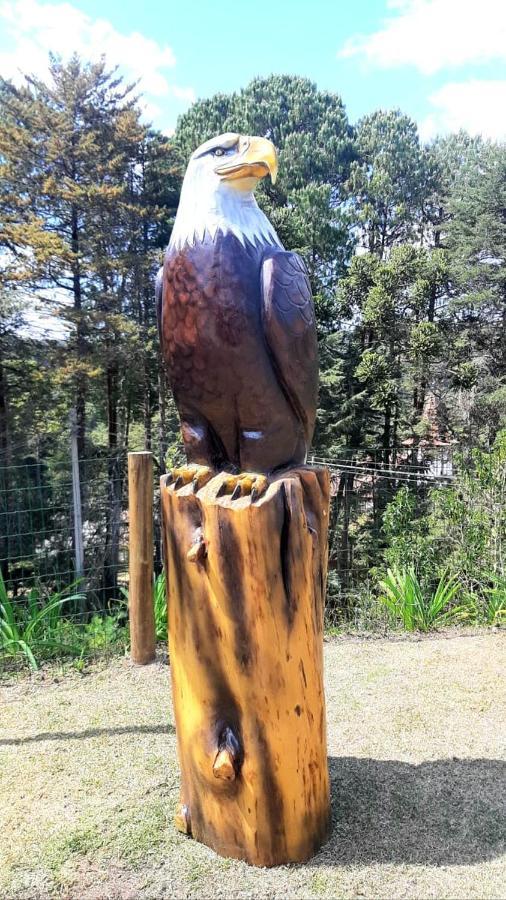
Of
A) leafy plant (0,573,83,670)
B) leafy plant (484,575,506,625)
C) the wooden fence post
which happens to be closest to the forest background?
leafy plant (484,575,506,625)

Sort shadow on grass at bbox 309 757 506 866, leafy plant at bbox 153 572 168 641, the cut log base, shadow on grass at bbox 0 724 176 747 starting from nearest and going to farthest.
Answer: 1. the cut log base
2. shadow on grass at bbox 309 757 506 866
3. shadow on grass at bbox 0 724 176 747
4. leafy plant at bbox 153 572 168 641

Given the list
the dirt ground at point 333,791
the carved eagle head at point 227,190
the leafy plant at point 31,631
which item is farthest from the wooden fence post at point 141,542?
the carved eagle head at point 227,190

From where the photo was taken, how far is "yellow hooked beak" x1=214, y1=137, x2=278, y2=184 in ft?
5.67

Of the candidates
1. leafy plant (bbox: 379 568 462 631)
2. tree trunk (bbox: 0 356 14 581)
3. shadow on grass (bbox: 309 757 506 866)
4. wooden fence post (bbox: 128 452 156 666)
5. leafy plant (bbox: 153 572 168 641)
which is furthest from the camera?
tree trunk (bbox: 0 356 14 581)

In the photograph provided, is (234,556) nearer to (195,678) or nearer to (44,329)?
(195,678)

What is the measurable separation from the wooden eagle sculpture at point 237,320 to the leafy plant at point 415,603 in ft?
9.48

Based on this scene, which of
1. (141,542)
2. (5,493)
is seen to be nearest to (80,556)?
(141,542)

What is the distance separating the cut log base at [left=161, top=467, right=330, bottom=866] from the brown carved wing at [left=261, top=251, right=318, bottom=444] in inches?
10.5

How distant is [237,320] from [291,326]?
0.53 ft

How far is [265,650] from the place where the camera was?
166 centimetres

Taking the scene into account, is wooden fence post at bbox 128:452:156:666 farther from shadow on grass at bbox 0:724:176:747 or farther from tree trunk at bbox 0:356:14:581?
tree trunk at bbox 0:356:14:581

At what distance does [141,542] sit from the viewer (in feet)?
11.2

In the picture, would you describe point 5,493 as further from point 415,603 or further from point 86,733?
point 415,603

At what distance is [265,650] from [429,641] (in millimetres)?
2712
